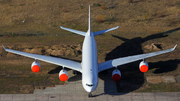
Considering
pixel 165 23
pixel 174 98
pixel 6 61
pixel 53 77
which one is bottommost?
pixel 174 98

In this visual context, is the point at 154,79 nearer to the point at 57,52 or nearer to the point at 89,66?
the point at 89,66

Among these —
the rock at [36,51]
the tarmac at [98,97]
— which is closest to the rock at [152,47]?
the tarmac at [98,97]

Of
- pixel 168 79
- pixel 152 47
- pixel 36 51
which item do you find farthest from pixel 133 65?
pixel 36 51

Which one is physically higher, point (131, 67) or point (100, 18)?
point (100, 18)

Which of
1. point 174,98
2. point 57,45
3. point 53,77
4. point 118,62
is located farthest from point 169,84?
point 57,45

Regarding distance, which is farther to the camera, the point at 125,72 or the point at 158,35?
the point at 158,35

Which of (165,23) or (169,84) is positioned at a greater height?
(165,23)

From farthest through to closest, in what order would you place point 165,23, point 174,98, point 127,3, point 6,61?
point 127,3
point 165,23
point 6,61
point 174,98

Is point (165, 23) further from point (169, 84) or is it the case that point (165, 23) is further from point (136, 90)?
point (136, 90)
